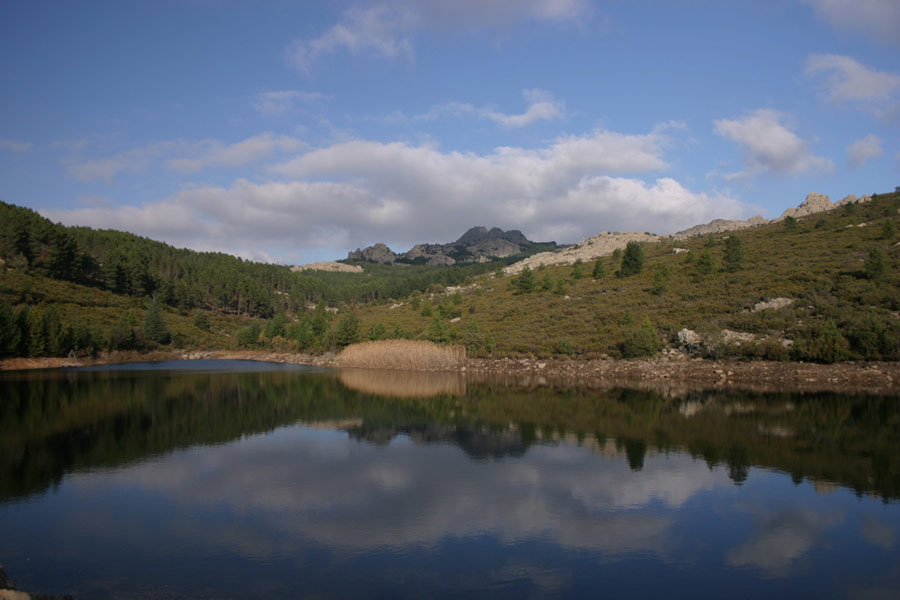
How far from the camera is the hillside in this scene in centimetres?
4516

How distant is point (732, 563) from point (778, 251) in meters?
73.4

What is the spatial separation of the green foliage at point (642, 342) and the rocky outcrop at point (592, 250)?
70.5 metres

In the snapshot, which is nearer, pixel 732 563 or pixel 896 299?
pixel 732 563

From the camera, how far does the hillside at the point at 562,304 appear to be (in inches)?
1778

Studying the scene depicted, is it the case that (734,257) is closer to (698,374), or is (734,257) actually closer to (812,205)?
(698,374)

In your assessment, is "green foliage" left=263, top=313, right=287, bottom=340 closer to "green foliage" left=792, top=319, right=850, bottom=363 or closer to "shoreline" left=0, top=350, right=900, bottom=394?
"shoreline" left=0, top=350, right=900, bottom=394

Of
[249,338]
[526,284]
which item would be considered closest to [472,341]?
[526,284]

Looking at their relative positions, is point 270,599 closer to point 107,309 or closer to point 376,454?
point 376,454

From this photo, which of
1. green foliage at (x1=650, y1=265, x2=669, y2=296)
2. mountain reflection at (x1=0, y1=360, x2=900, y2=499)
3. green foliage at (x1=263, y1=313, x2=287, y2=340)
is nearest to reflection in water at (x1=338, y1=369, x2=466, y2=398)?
mountain reflection at (x1=0, y1=360, x2=900, y2=499)

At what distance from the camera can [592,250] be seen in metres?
137

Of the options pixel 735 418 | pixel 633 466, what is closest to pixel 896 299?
pixel 735 418

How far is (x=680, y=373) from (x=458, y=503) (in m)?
35.0

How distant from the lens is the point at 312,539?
12.4 meters

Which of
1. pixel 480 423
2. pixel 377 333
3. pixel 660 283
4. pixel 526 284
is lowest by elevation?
pixel 480 423
